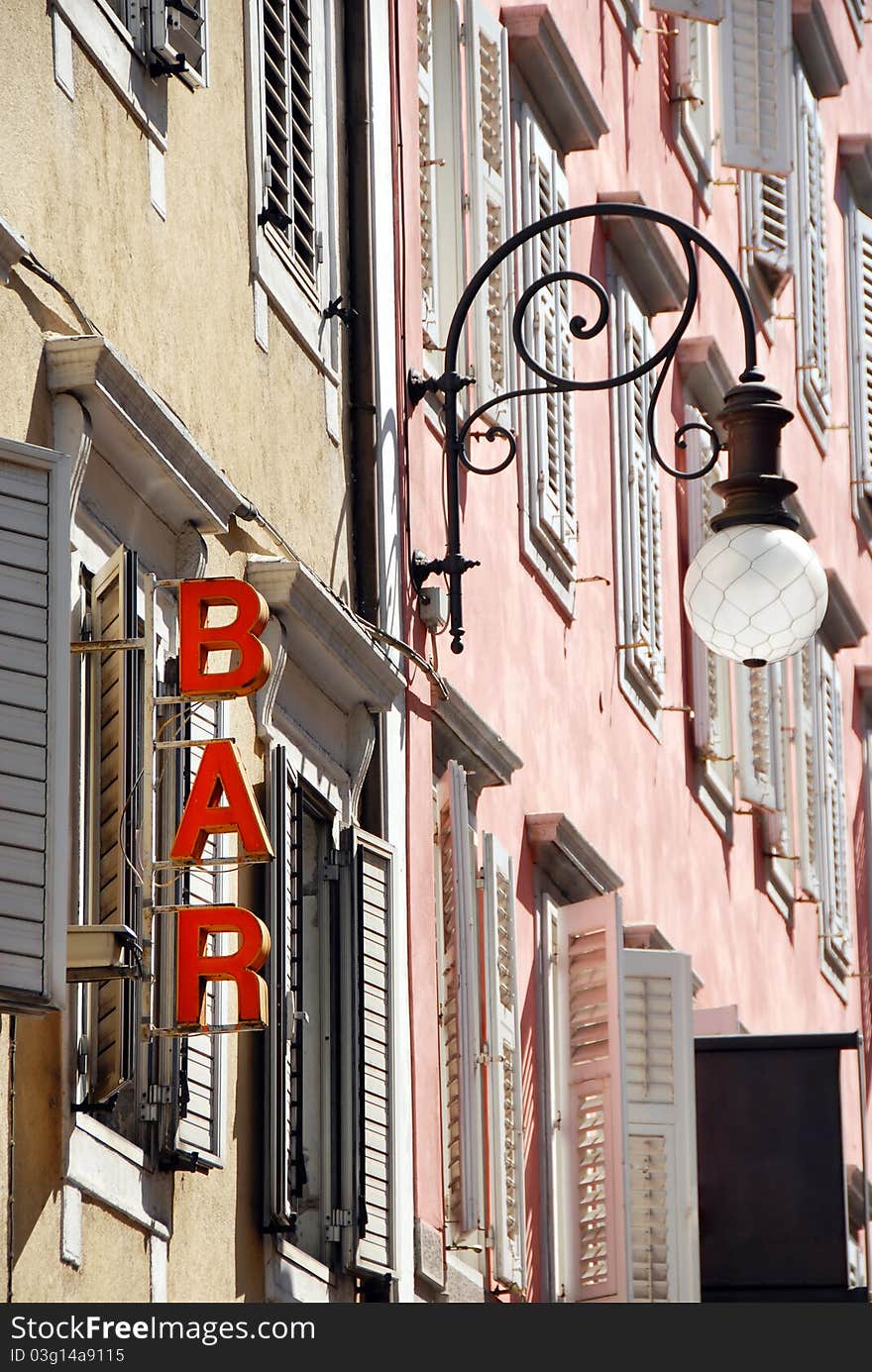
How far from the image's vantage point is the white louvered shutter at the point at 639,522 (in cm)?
1742

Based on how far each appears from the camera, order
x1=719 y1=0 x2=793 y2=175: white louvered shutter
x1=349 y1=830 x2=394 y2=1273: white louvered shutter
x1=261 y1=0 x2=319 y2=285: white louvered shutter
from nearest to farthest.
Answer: x1=349 y1=830 x2=394 y2=1273: white louvered shutter, x1=261 y1=0 x2=319 y2=285: white louvered shutter, x1=719 y1=0 x2=793 y2=175: white louvered shutter

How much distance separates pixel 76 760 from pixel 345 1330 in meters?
1.69

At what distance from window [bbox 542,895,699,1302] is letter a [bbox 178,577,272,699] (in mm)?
5342

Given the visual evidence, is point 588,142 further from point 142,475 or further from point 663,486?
point 142,475

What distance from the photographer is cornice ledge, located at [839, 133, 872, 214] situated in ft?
85.1

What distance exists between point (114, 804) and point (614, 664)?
26.0 ft

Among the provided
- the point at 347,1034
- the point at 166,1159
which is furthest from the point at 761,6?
the point at 166,1159

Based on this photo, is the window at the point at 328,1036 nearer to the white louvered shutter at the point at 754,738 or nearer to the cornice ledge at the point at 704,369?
the cornice ledge at the point at 704,369

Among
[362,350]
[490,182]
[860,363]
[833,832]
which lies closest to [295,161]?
[362,350]

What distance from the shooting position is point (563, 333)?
53.9 ft

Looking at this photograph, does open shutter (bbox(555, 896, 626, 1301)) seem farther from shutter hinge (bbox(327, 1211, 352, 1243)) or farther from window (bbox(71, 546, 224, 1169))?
window (bbox(71, 546, 224, 1169))

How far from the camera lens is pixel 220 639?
9.54 meters

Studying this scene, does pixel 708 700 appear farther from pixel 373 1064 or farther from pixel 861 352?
pixel 861 352

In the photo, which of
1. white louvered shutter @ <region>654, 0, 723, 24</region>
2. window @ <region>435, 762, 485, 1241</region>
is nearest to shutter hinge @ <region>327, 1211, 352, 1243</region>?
window @ <region>435, 762, 485, 1241</region>
